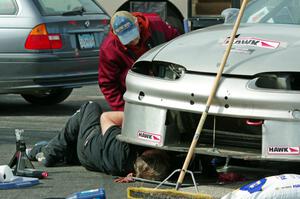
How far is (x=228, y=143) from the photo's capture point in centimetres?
614

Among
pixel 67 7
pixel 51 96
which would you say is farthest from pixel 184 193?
pixel 51 96

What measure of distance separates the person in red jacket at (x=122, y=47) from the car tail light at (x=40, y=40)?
2955 mm

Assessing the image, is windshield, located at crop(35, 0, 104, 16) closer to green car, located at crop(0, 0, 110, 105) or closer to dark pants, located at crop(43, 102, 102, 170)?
green car, located at crop(0, 0, 110, 105)

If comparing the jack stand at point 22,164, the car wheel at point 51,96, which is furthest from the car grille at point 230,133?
the car wheel at point 51,96

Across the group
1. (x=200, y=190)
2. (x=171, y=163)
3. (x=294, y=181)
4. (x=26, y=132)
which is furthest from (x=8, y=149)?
(x=294, y=181)

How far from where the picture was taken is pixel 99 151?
22.2ft

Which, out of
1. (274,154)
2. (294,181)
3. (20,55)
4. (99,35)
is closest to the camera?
(294,181)

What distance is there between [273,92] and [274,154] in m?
0.39

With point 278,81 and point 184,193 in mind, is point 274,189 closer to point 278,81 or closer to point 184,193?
point 184,193

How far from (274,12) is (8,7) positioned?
4275mm

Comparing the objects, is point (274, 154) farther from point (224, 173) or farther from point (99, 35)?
point (99, 35)

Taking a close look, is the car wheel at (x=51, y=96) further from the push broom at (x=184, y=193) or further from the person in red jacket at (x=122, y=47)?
the push broom at (x=184, y=193)

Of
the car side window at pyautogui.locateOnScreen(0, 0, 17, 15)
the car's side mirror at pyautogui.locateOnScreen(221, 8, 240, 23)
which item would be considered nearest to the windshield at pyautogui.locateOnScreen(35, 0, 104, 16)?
the car side window at pyautogui.locateOnScreen(0, 0, 17, 15)

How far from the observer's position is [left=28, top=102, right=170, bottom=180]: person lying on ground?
6.48 m
